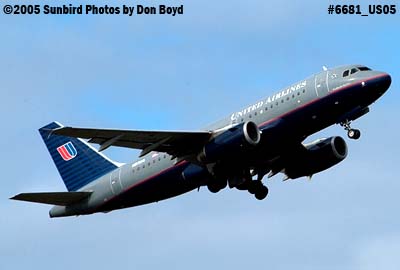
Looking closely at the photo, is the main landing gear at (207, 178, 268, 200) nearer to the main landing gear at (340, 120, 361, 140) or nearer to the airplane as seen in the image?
the airplane

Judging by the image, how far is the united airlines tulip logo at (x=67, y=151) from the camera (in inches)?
2351

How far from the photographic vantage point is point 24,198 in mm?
53219

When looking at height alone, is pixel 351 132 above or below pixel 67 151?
above

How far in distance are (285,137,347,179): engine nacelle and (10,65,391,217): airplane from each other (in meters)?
0.04

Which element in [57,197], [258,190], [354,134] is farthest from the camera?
[57,197]

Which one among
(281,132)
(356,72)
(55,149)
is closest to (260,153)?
(281,132)

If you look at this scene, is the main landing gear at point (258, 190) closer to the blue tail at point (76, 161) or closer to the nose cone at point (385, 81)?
the blue tail at point (76, 161)

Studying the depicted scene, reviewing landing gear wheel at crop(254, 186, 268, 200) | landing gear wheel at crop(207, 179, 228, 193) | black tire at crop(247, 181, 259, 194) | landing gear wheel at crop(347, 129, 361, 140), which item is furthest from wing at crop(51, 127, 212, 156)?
landing gear wheel at crop(347, 129, 361, 140)

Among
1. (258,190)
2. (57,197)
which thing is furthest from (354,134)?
(57,197)

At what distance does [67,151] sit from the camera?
6000 centimetres

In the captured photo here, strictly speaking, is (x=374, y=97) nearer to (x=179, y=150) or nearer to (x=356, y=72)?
(x=356, y=72)

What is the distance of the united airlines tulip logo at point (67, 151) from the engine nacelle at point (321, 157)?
11492 millimetres

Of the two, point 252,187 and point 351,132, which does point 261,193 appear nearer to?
point 252,187

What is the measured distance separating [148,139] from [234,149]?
3.88 meters
